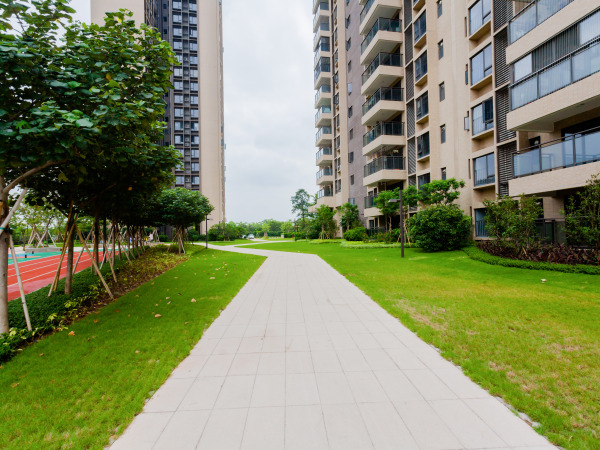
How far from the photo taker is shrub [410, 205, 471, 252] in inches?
657

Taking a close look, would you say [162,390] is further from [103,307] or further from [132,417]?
[103,307]

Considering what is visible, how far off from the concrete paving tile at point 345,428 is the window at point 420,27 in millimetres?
26695

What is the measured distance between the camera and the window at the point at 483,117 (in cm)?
1641

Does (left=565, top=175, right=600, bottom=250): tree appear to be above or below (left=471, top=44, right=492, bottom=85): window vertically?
below

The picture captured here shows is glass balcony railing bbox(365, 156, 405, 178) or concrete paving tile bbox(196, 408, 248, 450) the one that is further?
glass balcony railing bbox(365, 156, 405, 178)

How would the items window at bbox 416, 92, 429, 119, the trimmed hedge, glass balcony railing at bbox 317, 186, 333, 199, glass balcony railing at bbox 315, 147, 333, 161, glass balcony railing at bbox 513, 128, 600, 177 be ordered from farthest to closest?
glass balcony railing at bbox 317, 186, 333, 199
glass balcony railing at bbox 315, 147, 333, 161
window at bbox 416, 92, 429, 119
glass balcony railing at bbox 513, 128, 600, 177
the trimmed hedge

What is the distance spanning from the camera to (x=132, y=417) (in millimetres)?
2756

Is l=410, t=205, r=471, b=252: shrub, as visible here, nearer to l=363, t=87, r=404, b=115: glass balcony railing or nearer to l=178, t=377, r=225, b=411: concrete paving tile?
l=363, t=87, r=404, b=115: glass balcony railing

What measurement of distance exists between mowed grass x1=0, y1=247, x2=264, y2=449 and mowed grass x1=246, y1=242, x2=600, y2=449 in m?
3.84

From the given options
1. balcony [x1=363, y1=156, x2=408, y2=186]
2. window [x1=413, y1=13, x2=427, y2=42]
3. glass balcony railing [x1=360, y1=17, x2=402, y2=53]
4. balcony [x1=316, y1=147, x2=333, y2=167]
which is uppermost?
glass balcony railing [x1=360, y1=17, x2=402, y2=53]

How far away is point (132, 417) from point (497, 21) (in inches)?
878

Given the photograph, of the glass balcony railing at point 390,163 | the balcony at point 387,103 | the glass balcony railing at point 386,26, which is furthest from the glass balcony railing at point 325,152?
the glass balcony railing at point 390,163

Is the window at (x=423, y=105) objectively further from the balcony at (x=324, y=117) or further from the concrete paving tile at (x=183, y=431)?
the concrete paving tile at (x=183, y=431)

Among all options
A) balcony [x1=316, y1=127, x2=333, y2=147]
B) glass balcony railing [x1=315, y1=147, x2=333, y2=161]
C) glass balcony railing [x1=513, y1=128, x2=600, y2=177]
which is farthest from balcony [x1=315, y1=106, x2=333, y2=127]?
glass balcony railing [x1=513, y1=128, x2=600, y2=177]
